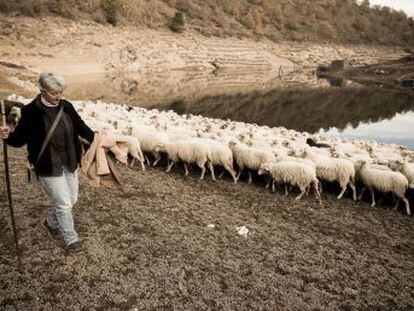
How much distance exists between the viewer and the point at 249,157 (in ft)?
32.4

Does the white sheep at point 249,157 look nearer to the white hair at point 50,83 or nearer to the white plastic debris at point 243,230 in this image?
the white plastic debris at point 243,230

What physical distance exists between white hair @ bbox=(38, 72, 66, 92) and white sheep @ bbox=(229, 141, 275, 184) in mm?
5647

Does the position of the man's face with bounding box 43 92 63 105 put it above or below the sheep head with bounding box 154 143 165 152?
above

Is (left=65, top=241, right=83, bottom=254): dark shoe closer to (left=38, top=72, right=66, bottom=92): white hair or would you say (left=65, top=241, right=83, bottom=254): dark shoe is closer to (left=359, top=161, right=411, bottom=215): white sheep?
(left=38, top=72, right=66, bottom=92): white hair

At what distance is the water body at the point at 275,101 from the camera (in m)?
25.8

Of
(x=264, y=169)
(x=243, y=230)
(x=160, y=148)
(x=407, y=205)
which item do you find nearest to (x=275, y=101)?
(x=160, y=148)

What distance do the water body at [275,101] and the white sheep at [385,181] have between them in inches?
584

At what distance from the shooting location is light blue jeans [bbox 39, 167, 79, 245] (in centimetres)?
520

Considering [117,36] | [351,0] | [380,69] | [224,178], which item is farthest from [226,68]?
[351,0]

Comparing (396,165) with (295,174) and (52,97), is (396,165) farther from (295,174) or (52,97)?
(52,97)

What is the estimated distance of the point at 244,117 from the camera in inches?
1019

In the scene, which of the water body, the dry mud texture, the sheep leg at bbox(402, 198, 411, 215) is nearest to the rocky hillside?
the water body

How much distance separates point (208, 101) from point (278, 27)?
48984mm

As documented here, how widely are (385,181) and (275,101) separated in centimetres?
2447
